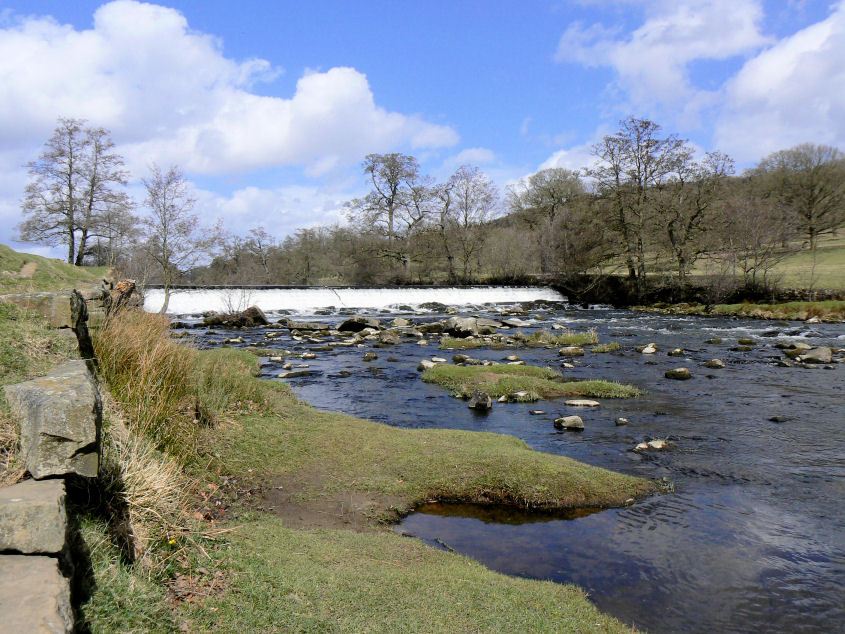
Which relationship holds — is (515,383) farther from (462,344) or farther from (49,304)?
(49,304)

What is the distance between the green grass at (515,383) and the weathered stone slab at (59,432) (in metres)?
10.8

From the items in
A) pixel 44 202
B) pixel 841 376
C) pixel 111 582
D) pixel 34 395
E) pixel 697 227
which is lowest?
pixel 841 376

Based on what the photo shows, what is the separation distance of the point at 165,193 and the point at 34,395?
80.0ft

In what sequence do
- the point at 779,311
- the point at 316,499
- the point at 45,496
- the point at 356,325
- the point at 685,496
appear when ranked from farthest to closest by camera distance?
the point at 779,311
the point at 356,325
the point at 685,496
the point at 316,499
the point at 45,496

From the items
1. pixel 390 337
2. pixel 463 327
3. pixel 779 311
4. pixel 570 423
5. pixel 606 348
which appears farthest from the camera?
pixel 779 311

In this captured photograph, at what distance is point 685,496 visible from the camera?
7.77 m

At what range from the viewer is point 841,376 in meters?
15.5

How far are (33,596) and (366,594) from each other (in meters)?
2.51

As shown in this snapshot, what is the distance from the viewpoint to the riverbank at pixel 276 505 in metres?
3.76

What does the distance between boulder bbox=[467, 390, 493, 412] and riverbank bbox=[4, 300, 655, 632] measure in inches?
106

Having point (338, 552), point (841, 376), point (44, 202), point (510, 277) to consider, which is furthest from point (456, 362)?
point (510, 277)

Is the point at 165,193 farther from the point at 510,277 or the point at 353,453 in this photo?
the point at 510,277

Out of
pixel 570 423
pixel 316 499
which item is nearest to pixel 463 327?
pixel 570 423

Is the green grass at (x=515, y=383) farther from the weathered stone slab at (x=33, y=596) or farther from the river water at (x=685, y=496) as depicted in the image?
the weathered stone slab at (x=33, y=596)
